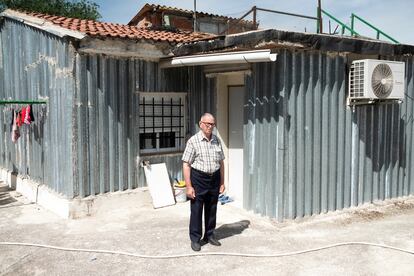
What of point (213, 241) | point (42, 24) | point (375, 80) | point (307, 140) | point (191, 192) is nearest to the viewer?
point (191, 192)

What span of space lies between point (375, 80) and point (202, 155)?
3.61 metres

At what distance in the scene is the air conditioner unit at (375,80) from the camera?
23.8 ft

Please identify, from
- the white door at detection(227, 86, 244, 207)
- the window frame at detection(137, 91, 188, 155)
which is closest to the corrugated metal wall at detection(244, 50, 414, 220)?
the white door at detection(227, 86, 244, 207)

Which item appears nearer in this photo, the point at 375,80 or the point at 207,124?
the point at 207,124

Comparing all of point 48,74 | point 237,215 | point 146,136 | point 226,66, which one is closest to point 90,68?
point 48,74

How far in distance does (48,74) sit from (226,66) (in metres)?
3.42

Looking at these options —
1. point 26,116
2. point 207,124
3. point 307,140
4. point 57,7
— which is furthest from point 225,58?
point 57,7

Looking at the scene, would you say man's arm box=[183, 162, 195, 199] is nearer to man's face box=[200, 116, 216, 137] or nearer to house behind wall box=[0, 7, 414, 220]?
man's face box=[200, 116, 216, 137]

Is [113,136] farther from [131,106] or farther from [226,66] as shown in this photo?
[226,66]

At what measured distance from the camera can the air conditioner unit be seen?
726 centimetres

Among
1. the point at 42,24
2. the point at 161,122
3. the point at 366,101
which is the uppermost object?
the point at 42,24

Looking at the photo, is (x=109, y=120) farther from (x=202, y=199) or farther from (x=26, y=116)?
(x=202, y=199)

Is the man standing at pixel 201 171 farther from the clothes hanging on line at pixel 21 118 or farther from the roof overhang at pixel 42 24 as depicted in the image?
the clothes hanging on line at pixel 21 118

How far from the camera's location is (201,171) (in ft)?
18.9
